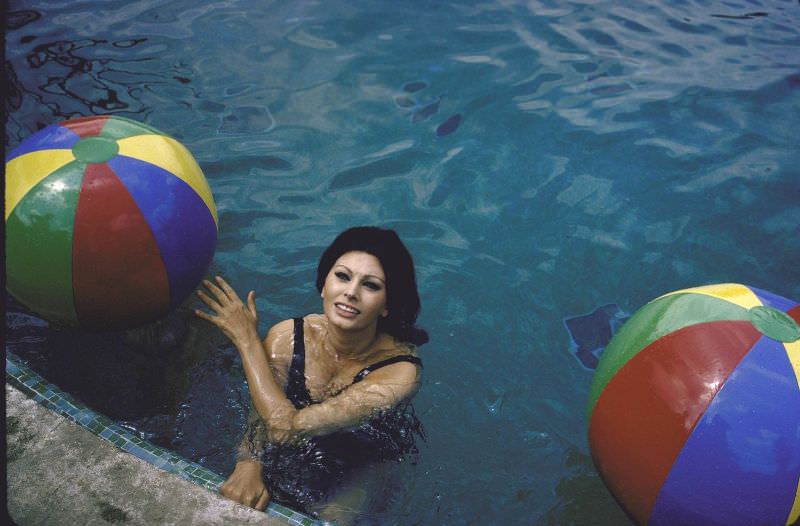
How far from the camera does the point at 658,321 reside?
3.51 m

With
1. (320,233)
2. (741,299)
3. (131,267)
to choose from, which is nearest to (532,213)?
(320,233)

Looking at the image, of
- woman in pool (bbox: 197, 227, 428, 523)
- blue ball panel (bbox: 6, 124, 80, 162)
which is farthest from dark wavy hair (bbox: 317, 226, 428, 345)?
blue ball panel (bbox: 6, 124, 80, 162)

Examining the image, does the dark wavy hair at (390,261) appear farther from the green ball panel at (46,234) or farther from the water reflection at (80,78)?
the water reflection at (80,78)

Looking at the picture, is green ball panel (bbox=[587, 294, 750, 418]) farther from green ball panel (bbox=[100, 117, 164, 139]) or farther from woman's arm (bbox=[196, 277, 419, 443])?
green ball panel (bbox=[100, 117, 164, 139])

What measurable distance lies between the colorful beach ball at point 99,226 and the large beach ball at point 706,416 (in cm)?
227

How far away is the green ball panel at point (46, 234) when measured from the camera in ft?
12.2

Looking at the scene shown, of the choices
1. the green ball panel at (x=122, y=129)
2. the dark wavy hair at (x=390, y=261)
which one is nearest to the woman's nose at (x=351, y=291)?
the dark wavy hair at (x=390, y=261)

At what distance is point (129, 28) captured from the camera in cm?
807

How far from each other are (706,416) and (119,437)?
8.70ft

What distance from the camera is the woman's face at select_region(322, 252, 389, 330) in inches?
148

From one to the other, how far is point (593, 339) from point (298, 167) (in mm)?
2919

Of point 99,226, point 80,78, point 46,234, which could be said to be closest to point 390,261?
point 99,226

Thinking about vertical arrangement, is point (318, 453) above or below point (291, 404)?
below

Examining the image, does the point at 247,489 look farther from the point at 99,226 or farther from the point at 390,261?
the point at 99,226
